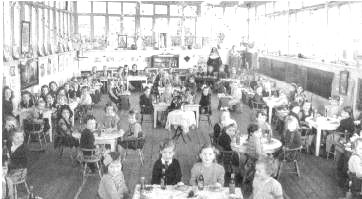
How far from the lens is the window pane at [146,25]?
2231 cm

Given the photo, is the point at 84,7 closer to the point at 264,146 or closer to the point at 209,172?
the point at 264,146

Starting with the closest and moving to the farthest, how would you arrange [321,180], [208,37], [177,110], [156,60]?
[321,180], [177,110], [156,60], [208,37]

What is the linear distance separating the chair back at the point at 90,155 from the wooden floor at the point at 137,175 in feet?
1.26

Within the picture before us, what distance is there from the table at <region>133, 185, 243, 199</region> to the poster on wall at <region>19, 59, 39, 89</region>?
26.5 ft

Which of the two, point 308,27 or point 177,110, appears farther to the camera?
point 308,27

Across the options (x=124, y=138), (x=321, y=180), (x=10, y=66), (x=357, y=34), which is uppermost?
(x=357, y=34)

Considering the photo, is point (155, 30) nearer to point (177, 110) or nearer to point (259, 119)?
point (177, 110)

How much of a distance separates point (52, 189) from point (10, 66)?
16.2 ft

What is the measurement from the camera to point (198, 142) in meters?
10.6

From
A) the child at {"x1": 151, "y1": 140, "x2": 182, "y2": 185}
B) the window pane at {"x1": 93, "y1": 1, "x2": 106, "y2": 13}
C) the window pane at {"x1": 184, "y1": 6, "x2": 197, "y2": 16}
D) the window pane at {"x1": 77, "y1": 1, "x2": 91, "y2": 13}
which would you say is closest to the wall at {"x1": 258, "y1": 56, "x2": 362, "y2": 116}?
the child at {"x1": 151, "y1": 140, "x2": 182, "y2": 185}

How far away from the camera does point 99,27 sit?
21.5 metres

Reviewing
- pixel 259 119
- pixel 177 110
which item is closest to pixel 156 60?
pixel 177 110

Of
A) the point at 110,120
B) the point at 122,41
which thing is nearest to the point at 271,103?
A: the point at 110,120

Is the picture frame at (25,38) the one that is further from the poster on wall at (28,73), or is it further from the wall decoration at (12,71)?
the wall decoration at (12,71)
